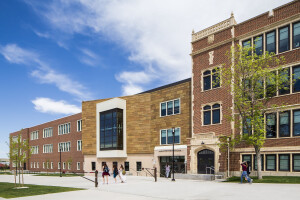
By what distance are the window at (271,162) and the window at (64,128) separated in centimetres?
4187

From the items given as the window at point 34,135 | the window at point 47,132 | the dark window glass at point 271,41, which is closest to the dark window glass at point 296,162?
the dark window glass at point 271,41

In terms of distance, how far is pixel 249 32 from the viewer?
27.9m

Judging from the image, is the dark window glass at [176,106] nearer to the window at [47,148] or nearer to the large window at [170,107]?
the large window at [170,107]

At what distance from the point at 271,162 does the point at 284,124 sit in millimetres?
3542

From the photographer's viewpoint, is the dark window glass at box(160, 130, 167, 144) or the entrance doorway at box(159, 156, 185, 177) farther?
the dark window glass at box(160, 130, 167, 144)

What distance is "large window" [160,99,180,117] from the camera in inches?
1393

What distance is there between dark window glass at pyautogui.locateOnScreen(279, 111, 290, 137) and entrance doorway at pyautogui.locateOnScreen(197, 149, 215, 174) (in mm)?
7007

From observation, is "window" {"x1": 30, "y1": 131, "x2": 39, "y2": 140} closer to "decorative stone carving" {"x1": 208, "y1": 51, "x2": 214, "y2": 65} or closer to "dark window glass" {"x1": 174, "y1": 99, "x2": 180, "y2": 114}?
"dark window glass" {"x1": 174, "y1": 99, "x2": 180, "y2": 114}

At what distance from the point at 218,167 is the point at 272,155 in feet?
16.8

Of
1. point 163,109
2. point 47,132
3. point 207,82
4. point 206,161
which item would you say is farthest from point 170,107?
point 47,132

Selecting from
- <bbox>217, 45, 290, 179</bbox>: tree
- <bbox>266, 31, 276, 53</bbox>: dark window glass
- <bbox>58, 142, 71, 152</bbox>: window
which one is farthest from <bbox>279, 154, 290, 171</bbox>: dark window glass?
<bbox>58, 142, 71, 152</bbox>: window

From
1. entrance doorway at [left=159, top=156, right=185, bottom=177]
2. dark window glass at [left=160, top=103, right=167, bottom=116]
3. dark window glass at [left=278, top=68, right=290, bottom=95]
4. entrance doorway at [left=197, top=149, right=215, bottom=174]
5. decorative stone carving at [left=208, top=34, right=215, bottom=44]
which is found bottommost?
entrance doorway at [left=159, top=156, right=185, bottom=177]

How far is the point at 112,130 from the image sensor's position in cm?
4200

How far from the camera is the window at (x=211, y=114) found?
29859mm
